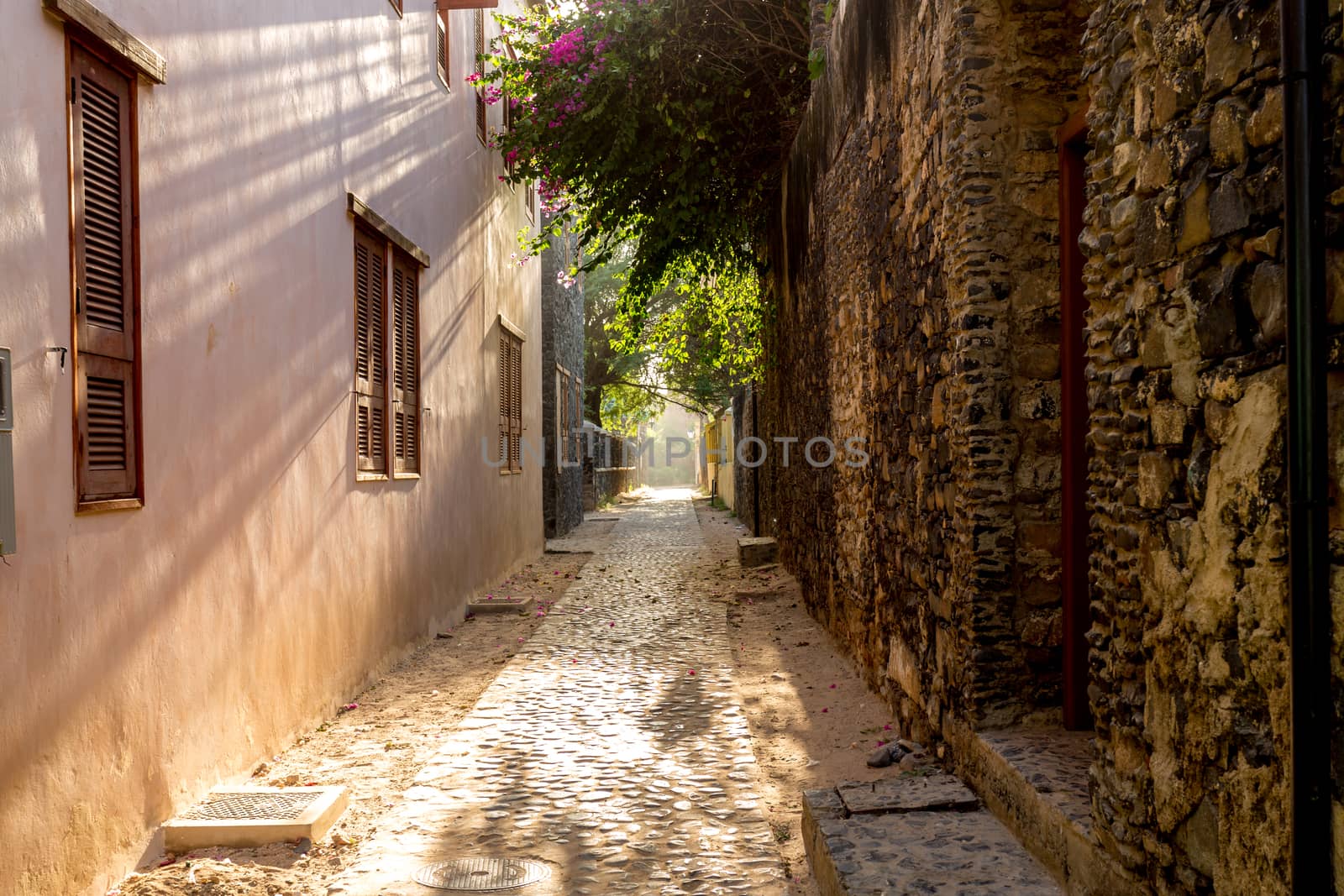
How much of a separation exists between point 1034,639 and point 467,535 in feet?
21.9

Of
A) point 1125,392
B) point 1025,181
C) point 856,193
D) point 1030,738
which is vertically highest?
point 856,193

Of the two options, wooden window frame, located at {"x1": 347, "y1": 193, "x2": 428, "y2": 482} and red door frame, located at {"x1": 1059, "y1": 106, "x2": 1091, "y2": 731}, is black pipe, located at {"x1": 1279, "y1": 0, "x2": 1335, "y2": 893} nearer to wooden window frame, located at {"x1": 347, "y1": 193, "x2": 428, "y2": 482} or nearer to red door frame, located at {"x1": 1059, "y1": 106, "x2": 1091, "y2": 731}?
red door frame, located at {"x1": 1059, "y1": 106, "x2": 1091, "y2": 731}

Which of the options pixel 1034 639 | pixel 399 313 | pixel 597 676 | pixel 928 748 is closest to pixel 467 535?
pixel 399 313

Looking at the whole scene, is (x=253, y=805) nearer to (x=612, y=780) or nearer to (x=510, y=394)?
(x=612, y=780)

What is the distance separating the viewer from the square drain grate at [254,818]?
3.93 meters

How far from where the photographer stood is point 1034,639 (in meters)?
4.01

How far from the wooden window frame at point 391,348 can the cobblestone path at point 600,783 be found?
1569 mm

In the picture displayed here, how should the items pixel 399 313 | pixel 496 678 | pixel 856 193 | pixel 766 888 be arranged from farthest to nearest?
1. pixel 399 313
2. pixel 496 678
3. pixel 856 193
4. pixel 766 888

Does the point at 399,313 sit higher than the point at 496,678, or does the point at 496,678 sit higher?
the point at 399,313

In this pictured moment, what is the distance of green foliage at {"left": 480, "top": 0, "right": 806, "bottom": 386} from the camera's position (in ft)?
31.0

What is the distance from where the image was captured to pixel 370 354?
22.8ft

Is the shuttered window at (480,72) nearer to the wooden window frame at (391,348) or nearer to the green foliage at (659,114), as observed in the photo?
the green foliage at (659,114)

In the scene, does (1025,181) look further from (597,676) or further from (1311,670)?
(597,676)

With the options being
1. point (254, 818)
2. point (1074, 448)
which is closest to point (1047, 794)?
point (1074, 448)
